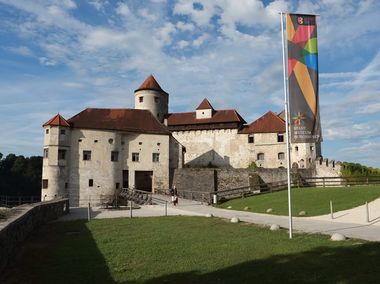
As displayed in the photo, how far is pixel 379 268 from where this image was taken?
7.59 metres

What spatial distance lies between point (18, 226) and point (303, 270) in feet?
28.6

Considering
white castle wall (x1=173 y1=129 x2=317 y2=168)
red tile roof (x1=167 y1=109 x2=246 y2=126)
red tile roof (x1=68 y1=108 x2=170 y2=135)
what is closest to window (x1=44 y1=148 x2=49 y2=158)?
red tile roof (x1=68 y1=108 x2=170 y2=135)

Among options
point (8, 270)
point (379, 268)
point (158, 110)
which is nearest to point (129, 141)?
point (158, 110)

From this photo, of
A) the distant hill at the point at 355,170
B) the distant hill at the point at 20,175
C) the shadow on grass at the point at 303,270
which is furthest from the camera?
the distant hill at the point at 20,175

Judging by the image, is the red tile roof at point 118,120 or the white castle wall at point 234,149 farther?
the white castle wall at point 234,149

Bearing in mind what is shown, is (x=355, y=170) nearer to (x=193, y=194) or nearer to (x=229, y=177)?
(x=229, y=177)

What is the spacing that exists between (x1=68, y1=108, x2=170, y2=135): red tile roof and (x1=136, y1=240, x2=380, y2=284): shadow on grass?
45225 mm

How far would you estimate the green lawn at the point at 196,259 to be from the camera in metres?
7.80

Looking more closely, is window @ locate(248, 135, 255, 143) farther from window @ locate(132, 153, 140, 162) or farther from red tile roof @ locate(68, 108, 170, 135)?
window @ locate(132, 153, 140, 162)

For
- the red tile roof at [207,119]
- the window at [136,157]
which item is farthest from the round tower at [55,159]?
the red tile roof at [207,119]

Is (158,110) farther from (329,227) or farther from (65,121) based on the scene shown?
(329,227)

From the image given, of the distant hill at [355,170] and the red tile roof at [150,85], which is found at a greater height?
the red tile roof at [150,85]

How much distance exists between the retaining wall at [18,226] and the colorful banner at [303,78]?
29.6 ft

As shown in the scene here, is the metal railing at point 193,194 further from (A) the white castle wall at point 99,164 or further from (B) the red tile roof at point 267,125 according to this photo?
(B) the red tile roof at point 267,125
